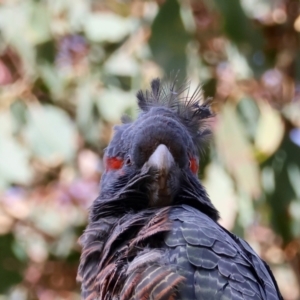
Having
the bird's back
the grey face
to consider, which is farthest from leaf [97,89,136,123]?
the bird's back

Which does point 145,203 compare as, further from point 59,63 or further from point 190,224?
point 59,63

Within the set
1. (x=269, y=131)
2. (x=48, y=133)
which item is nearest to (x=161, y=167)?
(x=269, y=131)

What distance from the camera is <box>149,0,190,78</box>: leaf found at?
2.51 m

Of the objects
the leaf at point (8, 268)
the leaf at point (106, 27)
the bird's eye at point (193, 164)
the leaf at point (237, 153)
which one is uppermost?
the leaf at point (106, 27)

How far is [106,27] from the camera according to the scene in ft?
10.2

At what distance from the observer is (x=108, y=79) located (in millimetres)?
3139

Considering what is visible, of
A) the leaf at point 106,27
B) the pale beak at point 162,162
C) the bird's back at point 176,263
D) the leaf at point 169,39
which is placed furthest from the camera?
the leaf at point 106,27

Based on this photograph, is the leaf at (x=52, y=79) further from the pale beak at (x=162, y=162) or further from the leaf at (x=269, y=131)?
the pale beak at (x=162, y=162)

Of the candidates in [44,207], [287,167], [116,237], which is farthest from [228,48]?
[116,237]

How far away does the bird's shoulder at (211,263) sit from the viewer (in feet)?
4.74

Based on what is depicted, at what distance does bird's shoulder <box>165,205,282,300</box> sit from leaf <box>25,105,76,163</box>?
1361 millimetres

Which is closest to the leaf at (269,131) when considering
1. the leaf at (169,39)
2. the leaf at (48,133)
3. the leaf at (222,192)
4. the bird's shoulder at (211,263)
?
the leaf at (222,192)

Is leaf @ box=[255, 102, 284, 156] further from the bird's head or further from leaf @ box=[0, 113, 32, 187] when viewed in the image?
leaf @ box=[0, 113, 32, 187]

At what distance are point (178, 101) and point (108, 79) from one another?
112cm
